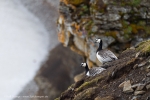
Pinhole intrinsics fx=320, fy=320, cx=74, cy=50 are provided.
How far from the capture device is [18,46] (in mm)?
40500

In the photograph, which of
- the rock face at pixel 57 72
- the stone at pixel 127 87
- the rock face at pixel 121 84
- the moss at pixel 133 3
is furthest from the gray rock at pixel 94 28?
the stone at pixel 127 87

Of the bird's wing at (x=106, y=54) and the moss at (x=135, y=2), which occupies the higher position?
the moss at (x=135, y=2)

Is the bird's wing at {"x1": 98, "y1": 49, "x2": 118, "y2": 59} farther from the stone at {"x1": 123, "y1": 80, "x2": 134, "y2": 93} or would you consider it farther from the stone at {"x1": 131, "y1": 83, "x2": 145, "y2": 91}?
the stone at {"x1": 131, "y1": 83, "x2": 145, "y2": 91}

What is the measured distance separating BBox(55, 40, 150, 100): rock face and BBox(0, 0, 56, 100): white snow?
17507mm

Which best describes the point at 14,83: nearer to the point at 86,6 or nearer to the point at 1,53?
the point at 1,53

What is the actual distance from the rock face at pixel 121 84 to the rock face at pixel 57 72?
1769cm

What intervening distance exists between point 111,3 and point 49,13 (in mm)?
21555

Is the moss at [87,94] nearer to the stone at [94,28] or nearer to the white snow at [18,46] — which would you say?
the stone at [94,28]

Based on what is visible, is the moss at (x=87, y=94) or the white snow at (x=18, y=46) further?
the white snow at (x=18, y=46)

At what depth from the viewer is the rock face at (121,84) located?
1202 centimetres

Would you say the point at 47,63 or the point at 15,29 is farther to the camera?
the point at 15,29

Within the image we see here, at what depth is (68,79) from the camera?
3562 cm

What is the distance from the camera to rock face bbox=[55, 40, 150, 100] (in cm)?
1202

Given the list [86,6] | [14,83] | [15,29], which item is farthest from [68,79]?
[15,29]
